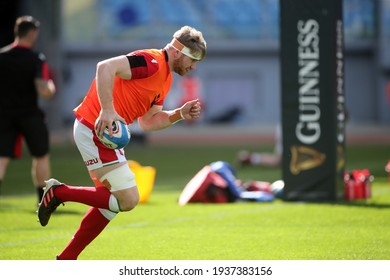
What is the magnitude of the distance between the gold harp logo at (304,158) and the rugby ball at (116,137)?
5493mm

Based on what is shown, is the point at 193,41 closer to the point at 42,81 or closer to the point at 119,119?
the point at 119,119

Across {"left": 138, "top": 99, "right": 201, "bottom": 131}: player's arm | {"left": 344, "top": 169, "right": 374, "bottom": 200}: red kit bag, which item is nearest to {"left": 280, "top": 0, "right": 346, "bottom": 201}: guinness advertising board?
{"left": 344, "top": 169, "right": 374, "bottom": 200}: red kit bag

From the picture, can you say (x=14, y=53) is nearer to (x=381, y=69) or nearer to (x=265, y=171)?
(x=265, y=171)

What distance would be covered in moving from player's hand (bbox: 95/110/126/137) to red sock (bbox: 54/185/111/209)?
50 cm

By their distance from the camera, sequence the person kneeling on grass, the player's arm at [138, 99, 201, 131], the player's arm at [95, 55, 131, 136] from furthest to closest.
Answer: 1. the player's arm at [138, 99, 201, 131]
2. the person kneeling on grass
3. the player's arm at [95, 55, 131, 136]

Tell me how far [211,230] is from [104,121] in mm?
3121

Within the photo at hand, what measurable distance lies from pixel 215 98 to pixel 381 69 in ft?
29.5

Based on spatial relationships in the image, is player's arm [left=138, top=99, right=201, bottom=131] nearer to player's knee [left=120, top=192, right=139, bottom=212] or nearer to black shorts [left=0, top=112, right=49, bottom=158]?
player's knee [left=120, top=192, right=139, bottom=212]

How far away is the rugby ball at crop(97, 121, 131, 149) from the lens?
627cm

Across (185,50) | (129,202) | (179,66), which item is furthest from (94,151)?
(185,50)

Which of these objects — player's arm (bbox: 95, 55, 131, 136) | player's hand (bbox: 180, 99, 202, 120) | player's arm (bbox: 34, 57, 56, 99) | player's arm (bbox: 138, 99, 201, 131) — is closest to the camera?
player's arm (bbox: 95, 55, 131, 136)

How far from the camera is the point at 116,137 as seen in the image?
6.31m

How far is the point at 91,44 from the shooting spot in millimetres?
46750
